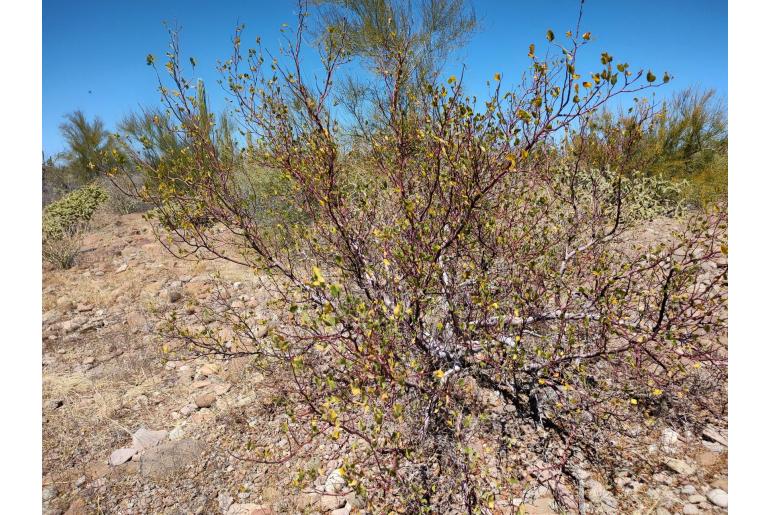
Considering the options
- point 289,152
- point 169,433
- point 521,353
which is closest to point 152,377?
point 169,433

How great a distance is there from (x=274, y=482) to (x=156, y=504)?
595mm

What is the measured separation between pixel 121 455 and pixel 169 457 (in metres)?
0.33

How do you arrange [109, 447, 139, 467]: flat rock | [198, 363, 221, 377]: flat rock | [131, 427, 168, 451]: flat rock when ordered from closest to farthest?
[109, 447, 139, 467]: flat rock
[131, 427, 168, 451]: flat rock
[198, 363, 221, 377]: flat rock

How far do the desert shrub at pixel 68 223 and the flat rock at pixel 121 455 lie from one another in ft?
17.6

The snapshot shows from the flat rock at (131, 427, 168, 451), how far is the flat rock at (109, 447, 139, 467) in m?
0.03

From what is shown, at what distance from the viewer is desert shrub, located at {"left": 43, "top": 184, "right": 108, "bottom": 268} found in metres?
6.39

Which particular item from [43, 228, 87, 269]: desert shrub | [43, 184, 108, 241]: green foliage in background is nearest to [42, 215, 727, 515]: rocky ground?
[43, 228, 87, 269]: desert shrub

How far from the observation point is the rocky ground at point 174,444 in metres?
1.85

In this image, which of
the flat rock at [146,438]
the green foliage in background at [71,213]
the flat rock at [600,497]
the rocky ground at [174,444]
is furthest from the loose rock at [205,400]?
the green foliage in background at [71,213]

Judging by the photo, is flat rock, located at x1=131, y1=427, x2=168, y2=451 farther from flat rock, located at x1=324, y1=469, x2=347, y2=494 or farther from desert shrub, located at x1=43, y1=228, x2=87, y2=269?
desert shrub, located at x1=43, y1=228, x2=87, y2=269

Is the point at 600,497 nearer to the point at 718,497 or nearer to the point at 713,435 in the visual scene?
the point at 718,497

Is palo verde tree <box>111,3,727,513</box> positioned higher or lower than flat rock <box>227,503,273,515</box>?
higher

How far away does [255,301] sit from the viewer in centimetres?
441

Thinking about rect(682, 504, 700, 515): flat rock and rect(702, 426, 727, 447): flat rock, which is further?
rect(702, 426, 727, 447): flat rock
